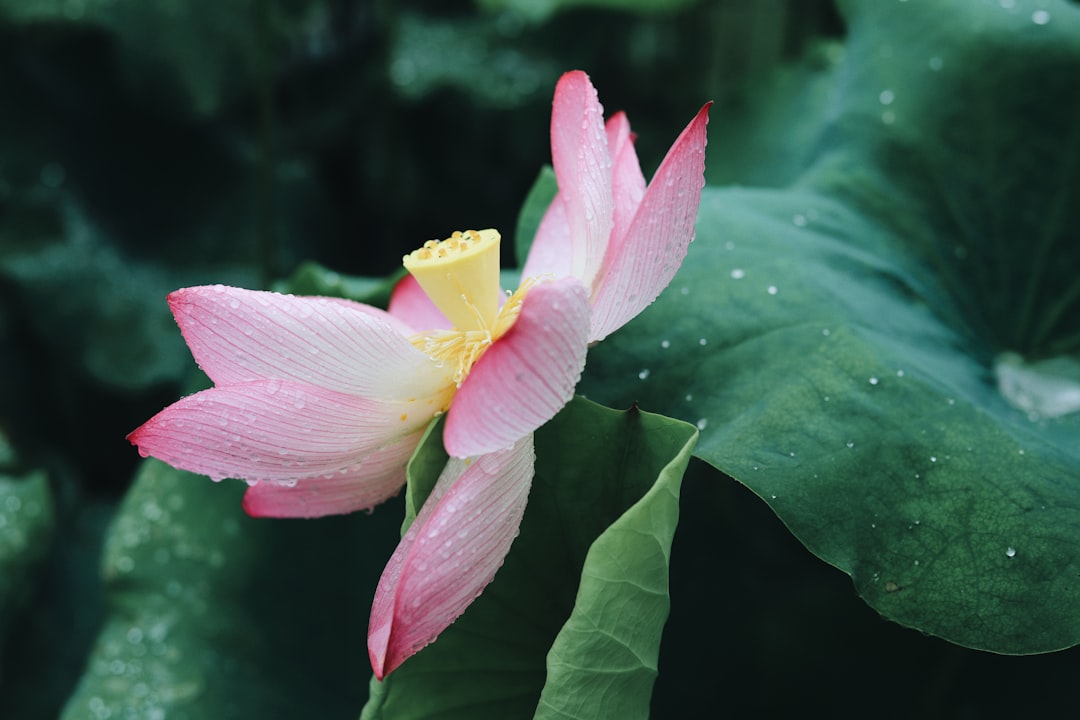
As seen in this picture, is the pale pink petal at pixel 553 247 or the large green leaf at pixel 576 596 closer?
the large green leaf at pixel 576 596

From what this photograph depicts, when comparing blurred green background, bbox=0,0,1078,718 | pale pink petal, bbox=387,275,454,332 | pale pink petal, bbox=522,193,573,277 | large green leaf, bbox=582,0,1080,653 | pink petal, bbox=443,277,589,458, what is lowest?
blurred green background, bbox=0,0,1078,718

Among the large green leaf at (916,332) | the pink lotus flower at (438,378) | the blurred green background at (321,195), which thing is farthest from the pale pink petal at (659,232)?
the blurred green background at (321,195)

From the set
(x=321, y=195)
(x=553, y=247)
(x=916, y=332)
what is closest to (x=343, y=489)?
(x=553, y=247)

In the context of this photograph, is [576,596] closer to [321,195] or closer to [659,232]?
[659,232]

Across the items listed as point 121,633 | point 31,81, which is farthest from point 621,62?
point 121,633

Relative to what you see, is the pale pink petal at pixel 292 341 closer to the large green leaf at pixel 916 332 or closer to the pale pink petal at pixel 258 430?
the pale pink petal at pixel 258 430

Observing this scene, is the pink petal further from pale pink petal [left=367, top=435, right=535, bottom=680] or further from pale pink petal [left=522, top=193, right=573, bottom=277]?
pale pink petal [left=522, top=193, right=573, bottom=277]

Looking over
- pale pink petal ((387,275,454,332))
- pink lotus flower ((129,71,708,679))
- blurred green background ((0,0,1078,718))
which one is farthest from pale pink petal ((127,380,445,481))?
blurred green background ((0,0,1078,718))
